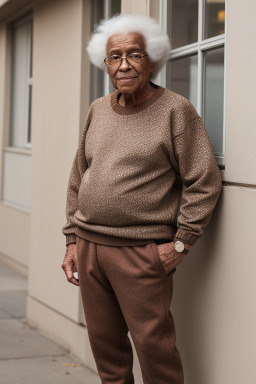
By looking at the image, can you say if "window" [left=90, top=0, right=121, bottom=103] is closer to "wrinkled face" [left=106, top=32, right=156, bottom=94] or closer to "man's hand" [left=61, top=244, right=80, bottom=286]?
"man's hand" [left=61, top=244, right=80, bottom=286]

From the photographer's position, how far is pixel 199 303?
3762 millimetres

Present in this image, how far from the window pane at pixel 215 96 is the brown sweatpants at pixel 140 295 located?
0.74m

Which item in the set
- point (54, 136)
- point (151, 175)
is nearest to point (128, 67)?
point (151, 175)

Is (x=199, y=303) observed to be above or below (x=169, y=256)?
below

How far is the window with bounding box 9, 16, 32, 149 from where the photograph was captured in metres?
9.30

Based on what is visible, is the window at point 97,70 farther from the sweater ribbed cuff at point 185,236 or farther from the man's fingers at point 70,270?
the sweater ribbed cuff at point 185,236

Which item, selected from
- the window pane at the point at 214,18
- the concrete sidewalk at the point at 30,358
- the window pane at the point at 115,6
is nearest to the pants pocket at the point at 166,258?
the window pane at the point at 214,18

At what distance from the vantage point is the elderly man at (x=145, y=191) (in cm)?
338

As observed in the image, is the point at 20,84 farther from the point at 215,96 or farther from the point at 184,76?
the point at 215,96

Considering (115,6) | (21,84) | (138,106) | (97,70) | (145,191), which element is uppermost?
(21,84)

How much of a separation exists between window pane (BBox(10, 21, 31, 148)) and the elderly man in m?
5.91

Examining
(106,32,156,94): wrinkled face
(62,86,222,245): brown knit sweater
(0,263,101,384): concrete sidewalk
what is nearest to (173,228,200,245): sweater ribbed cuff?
(62,86,222,245): brown knit sweater

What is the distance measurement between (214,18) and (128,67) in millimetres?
740

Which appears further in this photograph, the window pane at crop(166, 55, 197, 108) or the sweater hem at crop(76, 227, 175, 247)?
the window pane at crop(166, 55, 197, 108)
